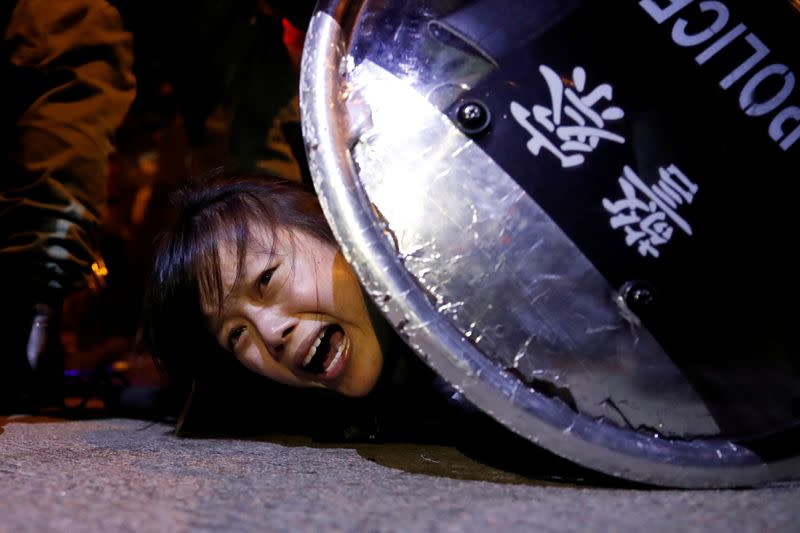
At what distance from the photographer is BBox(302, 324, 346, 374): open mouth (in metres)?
0.82

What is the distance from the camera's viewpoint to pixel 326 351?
0.85 metres

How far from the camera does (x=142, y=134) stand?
230cm

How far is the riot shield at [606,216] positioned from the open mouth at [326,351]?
0.83ft

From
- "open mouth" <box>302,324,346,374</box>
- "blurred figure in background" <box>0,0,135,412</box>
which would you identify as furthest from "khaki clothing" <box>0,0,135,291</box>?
"open mouth" <box>302,324,346,374</box>

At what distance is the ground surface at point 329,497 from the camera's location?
0.44 meters

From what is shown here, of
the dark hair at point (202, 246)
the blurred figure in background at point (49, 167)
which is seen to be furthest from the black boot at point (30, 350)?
the dark hair at point (202, 246)

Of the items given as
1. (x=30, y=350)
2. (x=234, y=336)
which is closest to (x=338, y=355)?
(x=234, y=336)

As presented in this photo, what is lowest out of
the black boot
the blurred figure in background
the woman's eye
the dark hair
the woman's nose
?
the woman's nose

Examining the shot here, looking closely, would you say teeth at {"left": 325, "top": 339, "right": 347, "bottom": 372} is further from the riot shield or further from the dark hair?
the riot shield

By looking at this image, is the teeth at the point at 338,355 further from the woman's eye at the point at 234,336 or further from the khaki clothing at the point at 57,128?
the khaki clothing at the point at 57,128

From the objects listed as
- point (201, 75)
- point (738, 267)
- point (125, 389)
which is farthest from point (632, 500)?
point (201, 75)

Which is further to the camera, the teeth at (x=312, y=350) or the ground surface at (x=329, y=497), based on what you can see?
the teeth at (x=312, y=350)

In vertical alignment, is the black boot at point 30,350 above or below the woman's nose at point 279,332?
above

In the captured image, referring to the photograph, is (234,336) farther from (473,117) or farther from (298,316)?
(473,117)
